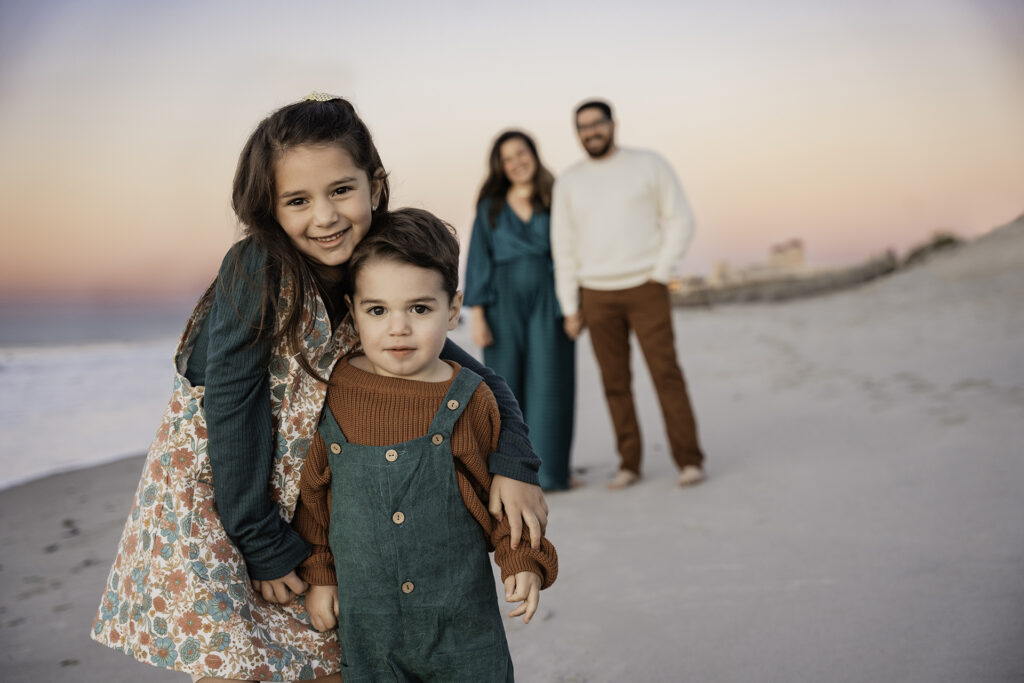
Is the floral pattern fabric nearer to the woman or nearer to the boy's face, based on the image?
the boy's face

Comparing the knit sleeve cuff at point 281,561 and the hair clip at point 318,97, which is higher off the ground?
the hair clip at point 318,97

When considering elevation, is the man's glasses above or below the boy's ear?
above

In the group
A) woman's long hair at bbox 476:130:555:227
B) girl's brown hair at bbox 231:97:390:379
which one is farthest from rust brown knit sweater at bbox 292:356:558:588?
woman's long hair at bbox 476:130:555:227

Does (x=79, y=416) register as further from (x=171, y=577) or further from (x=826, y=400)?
(x=171, y=577)

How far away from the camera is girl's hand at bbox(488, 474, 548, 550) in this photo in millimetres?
1613

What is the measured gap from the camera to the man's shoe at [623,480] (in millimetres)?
4609

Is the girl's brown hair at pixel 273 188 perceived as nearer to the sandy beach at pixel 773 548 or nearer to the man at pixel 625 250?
the sandy beach at pixel 773 548

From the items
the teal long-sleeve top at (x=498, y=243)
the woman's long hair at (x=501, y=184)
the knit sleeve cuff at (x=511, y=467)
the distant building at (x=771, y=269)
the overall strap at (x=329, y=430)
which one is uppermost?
the woman's long hair at (x=501, y=184)

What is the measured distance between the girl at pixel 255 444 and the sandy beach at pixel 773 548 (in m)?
1.04

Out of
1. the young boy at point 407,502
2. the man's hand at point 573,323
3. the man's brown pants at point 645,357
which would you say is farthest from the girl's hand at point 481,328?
the young boy at point 407,502

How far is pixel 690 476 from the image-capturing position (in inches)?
176

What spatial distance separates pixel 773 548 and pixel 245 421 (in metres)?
2.38

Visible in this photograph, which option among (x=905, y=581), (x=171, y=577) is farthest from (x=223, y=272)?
(x=905, y=581)

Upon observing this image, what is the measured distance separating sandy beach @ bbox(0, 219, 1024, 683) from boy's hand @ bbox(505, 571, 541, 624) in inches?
37.4
